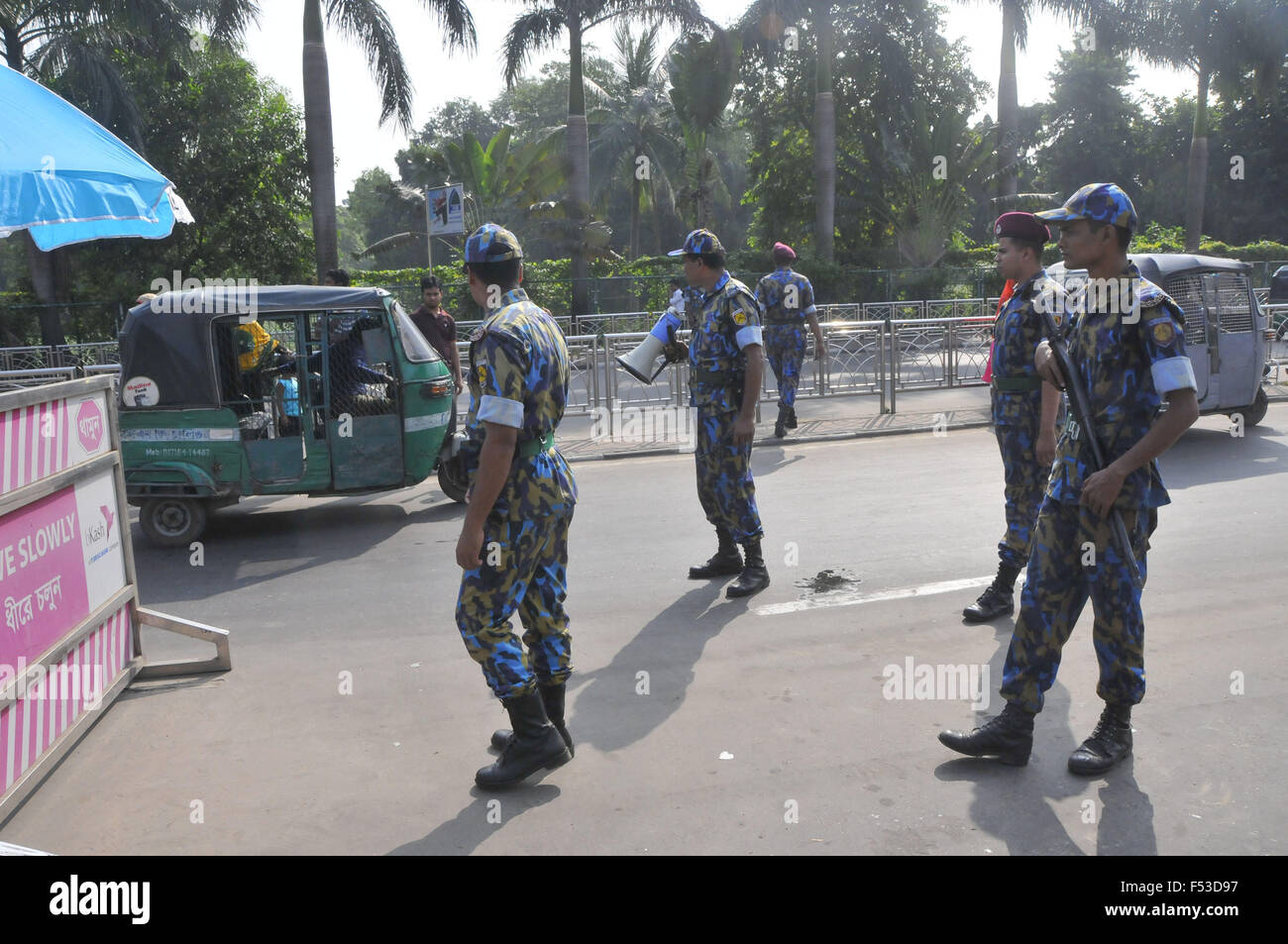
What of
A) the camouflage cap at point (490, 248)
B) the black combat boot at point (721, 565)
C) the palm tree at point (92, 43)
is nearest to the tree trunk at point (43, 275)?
the palm tree at point (92, 43)

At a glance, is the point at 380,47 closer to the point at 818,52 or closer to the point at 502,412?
the point at 818,52

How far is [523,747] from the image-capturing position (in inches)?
152

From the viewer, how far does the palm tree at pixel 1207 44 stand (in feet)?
91.4

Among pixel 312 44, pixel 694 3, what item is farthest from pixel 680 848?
pixel 694 3

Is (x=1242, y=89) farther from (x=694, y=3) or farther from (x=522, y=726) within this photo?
(x=522, y=726)

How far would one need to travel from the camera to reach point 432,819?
12.1 feet

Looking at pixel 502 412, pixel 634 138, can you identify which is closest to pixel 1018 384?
pixel 502 412

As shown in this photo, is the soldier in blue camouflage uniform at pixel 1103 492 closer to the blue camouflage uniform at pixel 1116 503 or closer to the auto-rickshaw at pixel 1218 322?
the blue camouflage uniform at pixel 1116 503

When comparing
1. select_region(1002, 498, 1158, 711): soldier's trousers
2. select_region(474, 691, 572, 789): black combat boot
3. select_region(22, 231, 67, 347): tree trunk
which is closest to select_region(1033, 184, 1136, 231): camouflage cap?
select_region(1002, 498, 1158, 711): soldier's trousers

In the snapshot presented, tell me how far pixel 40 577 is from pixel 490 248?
84.9 inches

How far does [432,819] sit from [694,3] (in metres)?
22.8

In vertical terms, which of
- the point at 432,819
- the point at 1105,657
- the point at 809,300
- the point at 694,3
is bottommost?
the point at 432,819

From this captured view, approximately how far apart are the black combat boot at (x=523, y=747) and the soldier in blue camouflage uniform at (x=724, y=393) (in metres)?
2.36

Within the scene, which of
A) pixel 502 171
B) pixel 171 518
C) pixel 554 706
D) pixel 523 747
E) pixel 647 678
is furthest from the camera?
pixel 502 171
